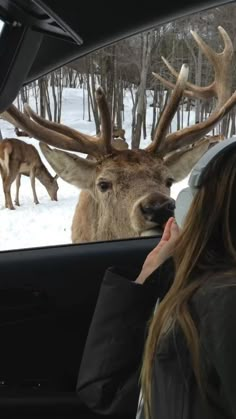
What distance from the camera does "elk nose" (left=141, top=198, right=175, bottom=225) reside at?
261 centimetres

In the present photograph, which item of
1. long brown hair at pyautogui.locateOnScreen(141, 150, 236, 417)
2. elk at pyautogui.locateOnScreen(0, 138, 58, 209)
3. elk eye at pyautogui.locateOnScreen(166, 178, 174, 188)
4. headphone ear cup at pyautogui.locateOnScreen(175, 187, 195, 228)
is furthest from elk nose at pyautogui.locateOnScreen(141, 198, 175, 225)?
elk at pyautogui.locateOnScreen(0, 138, 58, 209)

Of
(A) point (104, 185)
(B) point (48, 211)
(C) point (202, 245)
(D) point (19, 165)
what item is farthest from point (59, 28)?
(D) point (19, 165)

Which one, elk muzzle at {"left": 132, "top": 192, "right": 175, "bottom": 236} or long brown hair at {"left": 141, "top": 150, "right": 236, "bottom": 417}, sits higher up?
long brown hair at {"left": 141, "top": 150, "right": 236, "bottom": 417}

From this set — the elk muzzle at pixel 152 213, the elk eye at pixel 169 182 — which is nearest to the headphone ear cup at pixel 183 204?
the elk muzzle at pixel 152 213

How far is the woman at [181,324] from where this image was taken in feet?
2.87

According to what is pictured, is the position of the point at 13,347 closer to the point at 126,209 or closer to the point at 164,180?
the point at 126,209

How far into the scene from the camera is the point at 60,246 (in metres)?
2.48

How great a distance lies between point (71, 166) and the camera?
10.8 ft

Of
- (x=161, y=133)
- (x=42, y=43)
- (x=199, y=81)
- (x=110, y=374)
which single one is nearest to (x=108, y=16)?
(x=42, y=43)

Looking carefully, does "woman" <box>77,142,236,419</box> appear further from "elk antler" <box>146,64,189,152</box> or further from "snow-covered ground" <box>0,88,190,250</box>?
"elk antler" <box>146,64,189,152</box>

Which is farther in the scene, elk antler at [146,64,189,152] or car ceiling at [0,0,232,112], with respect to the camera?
elk antler at [146,64,189,152]

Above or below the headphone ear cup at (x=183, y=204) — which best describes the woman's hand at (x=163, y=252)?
below

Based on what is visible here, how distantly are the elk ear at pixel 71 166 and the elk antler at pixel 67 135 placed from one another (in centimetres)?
12

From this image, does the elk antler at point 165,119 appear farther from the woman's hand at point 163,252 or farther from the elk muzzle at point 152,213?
the woman's hand at point 163,252
